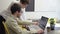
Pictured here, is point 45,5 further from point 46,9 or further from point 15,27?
point 15,27

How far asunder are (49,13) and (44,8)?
0.20 m

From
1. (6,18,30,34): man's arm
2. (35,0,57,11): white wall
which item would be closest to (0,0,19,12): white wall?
(35,0,57,11): white wall

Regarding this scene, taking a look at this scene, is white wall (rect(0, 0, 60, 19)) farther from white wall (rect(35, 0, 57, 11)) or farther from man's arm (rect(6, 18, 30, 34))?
man's arm (rect(6, 18, 30, 34))

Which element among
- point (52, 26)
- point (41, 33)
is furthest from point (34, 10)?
point (41, 33)

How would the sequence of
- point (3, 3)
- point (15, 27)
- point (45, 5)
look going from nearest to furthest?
point (15, 27)
point (3, 3)
point (45, 5)

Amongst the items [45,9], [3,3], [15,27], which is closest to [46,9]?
[45,9]

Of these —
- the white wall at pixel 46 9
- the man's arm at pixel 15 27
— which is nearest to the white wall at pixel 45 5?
the white wall at pixel 46 9

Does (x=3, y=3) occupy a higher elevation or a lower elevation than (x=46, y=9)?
higher

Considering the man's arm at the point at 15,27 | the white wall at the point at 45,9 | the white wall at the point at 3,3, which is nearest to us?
the man's arm at the point at 15,27

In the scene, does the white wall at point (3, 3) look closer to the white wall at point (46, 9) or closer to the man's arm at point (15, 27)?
the white wall at point (46, 9)

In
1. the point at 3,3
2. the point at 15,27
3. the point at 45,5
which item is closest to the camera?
the point at 15,27

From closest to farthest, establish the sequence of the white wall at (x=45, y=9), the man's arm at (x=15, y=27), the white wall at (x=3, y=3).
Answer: the man's arm at (x=15, y=27), the white wall at (x=3, y=3), the white wall at (x=45, y=9)

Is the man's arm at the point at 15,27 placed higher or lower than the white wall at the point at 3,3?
lower

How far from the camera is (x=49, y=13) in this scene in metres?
3.88
